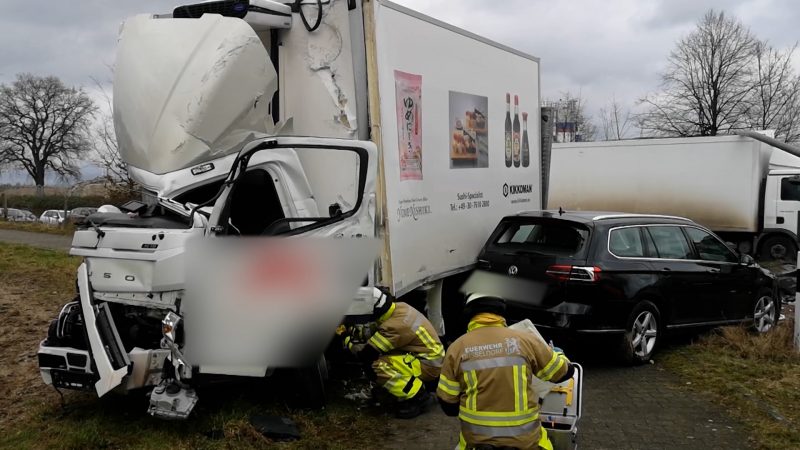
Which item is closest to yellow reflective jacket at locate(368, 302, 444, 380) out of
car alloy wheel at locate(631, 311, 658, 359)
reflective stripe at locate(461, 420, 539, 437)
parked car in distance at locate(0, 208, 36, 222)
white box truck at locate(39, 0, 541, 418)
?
white box truck at locate(39, 0, 541, 418)

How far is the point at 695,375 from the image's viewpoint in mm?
6406

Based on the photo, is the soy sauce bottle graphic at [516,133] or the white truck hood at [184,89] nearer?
the white truck hood at [184,89]

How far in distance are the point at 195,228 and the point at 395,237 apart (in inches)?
74.6

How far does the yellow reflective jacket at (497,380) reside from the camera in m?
3.26

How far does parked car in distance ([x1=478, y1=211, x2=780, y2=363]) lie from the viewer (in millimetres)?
6500

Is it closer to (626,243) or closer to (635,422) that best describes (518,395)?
(635,422)

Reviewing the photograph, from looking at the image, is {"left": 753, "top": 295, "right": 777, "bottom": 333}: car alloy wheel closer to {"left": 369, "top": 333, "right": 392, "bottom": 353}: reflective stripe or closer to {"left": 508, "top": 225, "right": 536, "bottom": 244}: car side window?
{"left": 508, "top": 225, "right": 536, "bottom": 244}: car side window

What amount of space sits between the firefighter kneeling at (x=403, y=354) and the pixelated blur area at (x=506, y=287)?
129cm

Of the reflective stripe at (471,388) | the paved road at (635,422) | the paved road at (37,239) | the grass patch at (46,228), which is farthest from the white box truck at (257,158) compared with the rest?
the grass patch at (46,228)

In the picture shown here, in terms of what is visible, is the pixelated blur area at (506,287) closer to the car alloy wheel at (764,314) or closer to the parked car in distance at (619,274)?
the parked car in distance at (619,274)

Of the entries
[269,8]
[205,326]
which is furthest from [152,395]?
[269,8]

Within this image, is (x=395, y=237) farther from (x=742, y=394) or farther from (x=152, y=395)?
(x=742, y=394)

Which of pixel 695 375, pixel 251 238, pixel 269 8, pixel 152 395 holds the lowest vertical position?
pixel 695 375

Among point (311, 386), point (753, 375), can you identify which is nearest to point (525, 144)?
point (753, 375)
